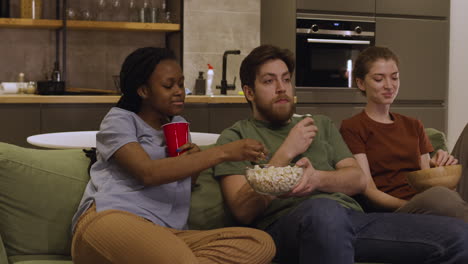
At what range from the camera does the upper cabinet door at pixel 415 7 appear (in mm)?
5453

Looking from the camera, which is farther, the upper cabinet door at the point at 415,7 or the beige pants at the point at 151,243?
the upper cabinet door at the point at 415,7

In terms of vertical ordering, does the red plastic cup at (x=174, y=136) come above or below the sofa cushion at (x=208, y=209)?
above

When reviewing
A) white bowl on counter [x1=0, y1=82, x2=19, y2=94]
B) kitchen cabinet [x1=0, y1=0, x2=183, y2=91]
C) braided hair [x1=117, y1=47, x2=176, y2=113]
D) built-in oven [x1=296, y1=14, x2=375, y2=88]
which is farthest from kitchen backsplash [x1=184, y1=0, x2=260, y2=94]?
braided hair [x1=117, y1=47, x2=176, y2=113]

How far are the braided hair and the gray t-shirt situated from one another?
0.27 feet

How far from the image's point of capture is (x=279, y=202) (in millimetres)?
2197

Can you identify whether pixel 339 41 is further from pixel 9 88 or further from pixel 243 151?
pixel 243 151

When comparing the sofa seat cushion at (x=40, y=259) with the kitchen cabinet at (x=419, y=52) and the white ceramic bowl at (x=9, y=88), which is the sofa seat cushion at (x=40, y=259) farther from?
the kitchen cabinet at (x=419, y=52)

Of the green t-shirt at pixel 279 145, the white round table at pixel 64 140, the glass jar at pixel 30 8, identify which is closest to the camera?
the green t-shirt at pixel 279 145

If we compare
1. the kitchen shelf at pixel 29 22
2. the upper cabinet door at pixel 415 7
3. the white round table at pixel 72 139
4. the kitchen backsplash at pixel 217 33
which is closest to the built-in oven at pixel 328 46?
the upper cabinet door at pixel 415 7

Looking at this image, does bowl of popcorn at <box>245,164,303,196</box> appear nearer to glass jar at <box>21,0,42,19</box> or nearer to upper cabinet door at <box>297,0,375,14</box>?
upper cabinet door at <box>297,0,375,14</box>

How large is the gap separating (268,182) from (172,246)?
13.1 inches

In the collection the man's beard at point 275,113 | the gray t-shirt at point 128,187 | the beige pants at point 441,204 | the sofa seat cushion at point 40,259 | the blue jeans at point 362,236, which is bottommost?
the sofa seat cushion at point 40,259

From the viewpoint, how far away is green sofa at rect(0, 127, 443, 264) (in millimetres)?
2082

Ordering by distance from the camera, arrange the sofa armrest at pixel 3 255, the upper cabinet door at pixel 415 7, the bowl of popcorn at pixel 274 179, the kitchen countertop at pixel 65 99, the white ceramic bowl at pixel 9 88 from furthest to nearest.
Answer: the upper cabinet door at pixel 415 7
the white ceramic bowl at pixel 9 88
the kitchen countertop at pixel 65 99
the sofa armrest at pixel 3 255
the bowl of popcorn at pixel 274 179
